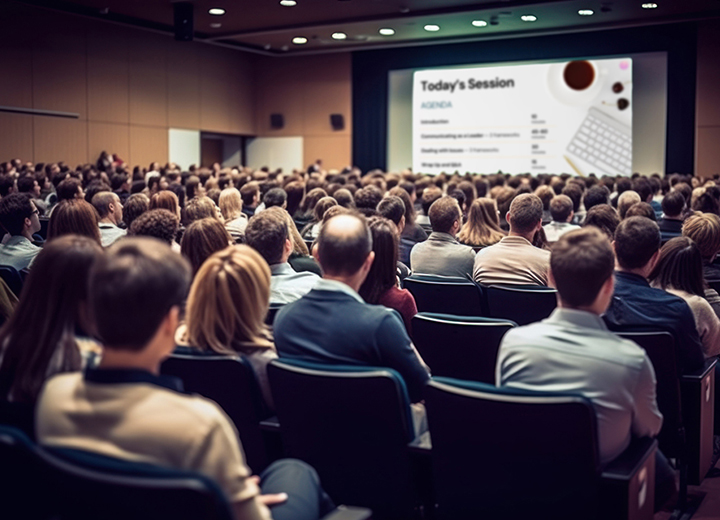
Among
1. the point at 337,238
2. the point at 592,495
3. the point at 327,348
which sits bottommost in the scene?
the point at 592,495

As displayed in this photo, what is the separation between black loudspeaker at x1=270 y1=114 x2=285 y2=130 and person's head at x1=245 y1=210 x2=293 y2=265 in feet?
59.5

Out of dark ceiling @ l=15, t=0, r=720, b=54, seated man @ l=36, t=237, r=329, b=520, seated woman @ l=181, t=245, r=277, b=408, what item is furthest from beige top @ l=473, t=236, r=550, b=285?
dark ceiling @ l=15, t=0, r=720, b=54

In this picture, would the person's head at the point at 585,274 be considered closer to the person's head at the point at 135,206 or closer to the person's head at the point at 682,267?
the person's head at the point at 682,267

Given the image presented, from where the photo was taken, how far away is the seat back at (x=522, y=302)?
13.8ft

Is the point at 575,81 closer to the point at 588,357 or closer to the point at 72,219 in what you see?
the point at 72,219

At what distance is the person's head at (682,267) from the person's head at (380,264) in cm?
124

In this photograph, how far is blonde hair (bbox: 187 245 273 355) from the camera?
256 cm

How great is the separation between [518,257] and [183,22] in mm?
10848

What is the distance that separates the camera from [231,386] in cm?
257

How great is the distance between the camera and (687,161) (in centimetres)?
1677

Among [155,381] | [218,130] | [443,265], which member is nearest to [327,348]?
[155,381]

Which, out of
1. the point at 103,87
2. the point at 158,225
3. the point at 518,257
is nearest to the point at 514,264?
the point at 518,257

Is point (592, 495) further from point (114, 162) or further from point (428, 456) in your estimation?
point (114, 162)

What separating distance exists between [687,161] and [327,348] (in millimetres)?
15934
